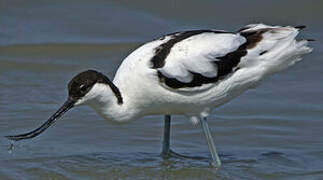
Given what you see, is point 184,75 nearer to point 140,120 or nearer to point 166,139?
point 166,139

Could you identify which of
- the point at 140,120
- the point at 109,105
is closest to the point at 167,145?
the point at 109,105

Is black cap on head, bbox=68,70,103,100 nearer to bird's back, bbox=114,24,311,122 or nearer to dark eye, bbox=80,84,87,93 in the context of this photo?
dark eye, bbox=80,84,87,93

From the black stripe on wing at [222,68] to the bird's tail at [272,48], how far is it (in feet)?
0.13

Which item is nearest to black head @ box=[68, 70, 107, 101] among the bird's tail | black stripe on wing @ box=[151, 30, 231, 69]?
black stripe on wing @ box=[151, 30, 231, 69]

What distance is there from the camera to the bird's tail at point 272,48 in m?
7.62

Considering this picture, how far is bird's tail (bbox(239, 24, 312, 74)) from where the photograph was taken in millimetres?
7625

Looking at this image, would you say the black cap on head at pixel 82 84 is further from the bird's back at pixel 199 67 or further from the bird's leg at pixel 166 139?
the bird's leg at pixel 166 139

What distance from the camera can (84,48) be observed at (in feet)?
38.5

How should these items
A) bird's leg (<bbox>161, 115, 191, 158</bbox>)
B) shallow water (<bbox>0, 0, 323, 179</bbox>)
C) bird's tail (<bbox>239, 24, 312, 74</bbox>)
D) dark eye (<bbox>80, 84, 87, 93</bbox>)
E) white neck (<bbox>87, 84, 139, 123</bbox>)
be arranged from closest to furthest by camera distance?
dark eye (<bbox>80, 84, 87, 93</bbox>), white neck (<bbox>87, 84, 139, 123</bbox>), bird's tail (<bbox>239, 24, 312, 74</bbox>), shallow water (<bbox>0, 0, 323, 179</bbox>), bird's leg (<bbox>161, 115, 191, 158</bbox>)

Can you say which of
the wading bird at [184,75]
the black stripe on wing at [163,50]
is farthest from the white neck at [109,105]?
the black stripe on wing at [163,50]

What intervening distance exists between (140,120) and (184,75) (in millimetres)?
1997

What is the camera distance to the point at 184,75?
736 cm

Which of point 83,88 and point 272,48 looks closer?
point 83,88

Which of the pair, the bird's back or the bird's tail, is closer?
the bird's back
